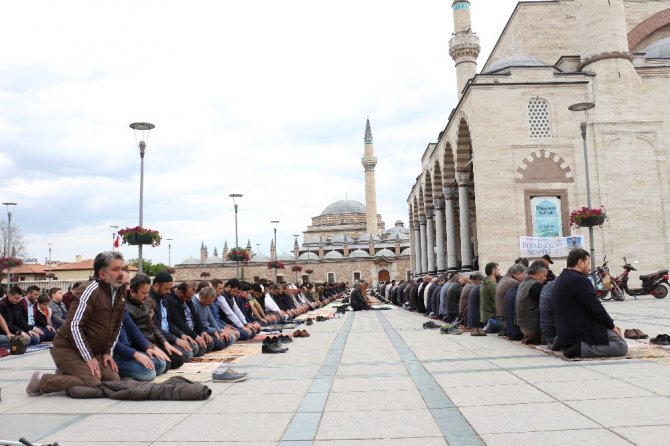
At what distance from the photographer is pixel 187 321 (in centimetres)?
711

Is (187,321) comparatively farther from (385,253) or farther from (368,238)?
(368,238)

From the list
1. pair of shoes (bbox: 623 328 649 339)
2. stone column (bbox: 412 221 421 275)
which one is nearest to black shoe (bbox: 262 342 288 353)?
pair of shoes (bbox: 623 328 649 339)

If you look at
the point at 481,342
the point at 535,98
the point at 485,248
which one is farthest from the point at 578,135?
the point at 481,342

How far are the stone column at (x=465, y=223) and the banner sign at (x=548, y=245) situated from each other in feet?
12.5

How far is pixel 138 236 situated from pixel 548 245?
1397 cm

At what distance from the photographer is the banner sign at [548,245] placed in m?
19.7

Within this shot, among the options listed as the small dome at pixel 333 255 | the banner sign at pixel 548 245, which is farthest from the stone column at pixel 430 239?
the small dome at pixel 333 255

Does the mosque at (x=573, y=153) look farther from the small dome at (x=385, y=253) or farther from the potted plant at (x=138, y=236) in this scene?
the small dome at (x=385, y=253)

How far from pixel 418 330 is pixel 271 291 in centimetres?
485

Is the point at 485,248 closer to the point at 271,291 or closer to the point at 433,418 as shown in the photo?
the point at 271,291

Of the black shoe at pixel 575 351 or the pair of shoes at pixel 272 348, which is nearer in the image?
the black shoe at pixel 575 351

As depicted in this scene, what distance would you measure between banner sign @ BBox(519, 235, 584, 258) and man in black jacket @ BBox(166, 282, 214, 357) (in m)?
14.9

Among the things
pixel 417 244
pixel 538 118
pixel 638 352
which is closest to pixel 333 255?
pixel 417 244

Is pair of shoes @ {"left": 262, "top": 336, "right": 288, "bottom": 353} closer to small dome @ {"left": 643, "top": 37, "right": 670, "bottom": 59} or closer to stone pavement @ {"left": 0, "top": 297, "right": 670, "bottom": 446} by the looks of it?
stone pavement @ {"left": 0, "top": 297, "right": 670, "bottom": 446}
